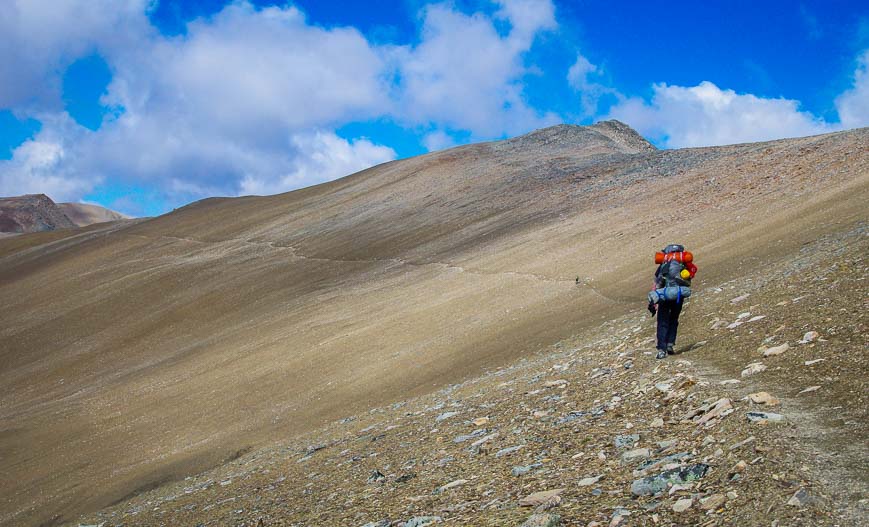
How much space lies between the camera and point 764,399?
7.40 meters

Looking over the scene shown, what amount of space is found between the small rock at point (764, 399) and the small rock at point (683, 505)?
6.82ft

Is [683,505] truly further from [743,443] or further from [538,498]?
[538,498]

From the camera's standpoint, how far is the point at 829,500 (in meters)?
5.19

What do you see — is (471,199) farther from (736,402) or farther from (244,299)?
(736,402)

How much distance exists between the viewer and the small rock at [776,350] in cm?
932

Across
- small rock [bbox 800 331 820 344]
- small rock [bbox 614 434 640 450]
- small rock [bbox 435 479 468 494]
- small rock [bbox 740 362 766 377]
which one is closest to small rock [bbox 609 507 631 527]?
small rock [bbox 614 434 640 450]

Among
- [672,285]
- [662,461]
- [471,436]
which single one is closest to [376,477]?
[471,436]

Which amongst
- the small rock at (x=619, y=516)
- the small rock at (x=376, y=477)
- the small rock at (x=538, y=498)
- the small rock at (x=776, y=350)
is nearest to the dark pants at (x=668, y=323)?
the small rock at (x=776, y=350)

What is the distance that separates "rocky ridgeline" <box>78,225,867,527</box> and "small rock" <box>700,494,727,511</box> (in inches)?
0.6

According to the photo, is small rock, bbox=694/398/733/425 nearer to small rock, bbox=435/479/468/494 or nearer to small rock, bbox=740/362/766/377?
small rock, bbox=740/362/766/377

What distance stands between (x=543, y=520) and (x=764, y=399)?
2833mm

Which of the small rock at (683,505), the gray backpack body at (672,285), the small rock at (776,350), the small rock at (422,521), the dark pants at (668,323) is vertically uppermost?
the gray backpack body at (672,285)

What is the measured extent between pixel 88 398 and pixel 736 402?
93.7ft

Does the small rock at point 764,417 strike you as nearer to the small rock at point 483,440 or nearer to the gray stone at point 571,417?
the gray stone at point 571,417
